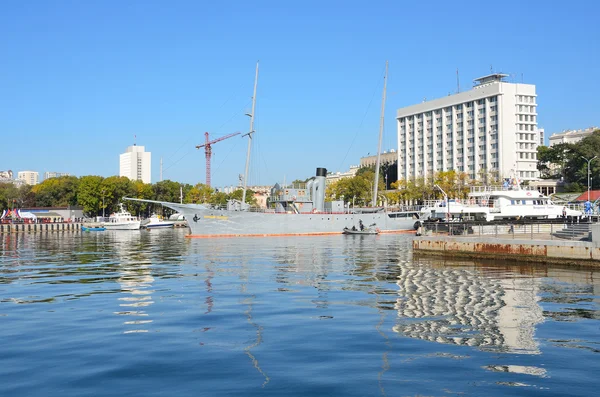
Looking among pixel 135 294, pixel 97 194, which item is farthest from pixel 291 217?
pixel 97 194

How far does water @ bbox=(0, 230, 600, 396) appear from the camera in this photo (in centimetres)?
881

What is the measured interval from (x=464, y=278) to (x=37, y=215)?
423 ft

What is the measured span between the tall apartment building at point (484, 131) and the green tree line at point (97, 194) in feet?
161

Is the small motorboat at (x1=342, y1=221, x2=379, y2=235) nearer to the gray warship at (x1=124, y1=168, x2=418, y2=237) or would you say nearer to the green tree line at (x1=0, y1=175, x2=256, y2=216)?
the gray warship at (x1=124, y1=168, x2=418, y2=237)

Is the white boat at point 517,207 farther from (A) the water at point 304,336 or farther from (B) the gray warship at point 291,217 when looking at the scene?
(A) the water at point 304,336

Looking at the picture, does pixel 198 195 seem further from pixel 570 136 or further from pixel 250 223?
pixel 570 136

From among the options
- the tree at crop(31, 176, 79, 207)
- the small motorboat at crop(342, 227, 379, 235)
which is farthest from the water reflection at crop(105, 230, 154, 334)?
the tree at crop(31, 176, 79, 207)

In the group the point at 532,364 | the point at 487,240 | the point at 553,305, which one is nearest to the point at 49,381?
the point at 532,364

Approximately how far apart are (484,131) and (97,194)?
292 feet

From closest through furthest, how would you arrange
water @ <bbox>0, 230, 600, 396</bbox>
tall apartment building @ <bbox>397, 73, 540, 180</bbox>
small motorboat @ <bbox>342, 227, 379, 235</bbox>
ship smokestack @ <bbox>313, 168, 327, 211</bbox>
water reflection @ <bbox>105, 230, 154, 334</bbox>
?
water @ <bbox>0, 230, 600, 396</bbox> < water reflection @ <bbox>105, 230, 154, 334</bbox> < small motorboat @ <bbox>342, 227, 379, 235</bbox> < ship smokestack @ <bbox>313, 168, 327, 211</bbox> < tall apartment building @ <bbox>397, 73, 540, 180</bbox>

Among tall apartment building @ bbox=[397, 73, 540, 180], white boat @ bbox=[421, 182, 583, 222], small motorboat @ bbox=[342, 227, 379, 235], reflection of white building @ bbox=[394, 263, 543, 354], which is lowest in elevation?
reflection of white building @ bbox=[394, 263, 543, 354]

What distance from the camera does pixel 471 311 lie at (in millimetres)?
14703

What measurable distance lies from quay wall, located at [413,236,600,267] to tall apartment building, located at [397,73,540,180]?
84819mm

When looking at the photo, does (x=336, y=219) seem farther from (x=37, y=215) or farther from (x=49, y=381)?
(x=37, y=215)
